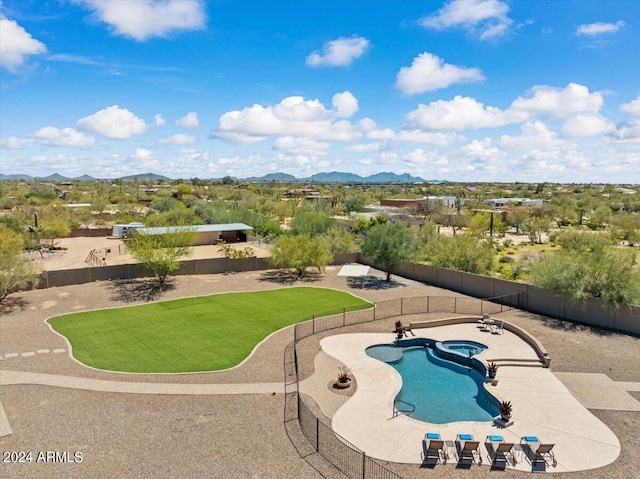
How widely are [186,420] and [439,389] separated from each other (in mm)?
11044

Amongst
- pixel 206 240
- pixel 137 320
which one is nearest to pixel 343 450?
pixel 137 320

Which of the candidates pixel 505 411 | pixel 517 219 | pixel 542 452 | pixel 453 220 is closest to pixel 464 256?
pixel 505 411

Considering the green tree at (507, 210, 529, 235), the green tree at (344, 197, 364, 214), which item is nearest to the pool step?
the green tree at (507, 210, 529, 235)

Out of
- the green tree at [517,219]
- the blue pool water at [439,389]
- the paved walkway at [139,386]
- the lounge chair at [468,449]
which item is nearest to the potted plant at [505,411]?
the blue pool water at [439,389]

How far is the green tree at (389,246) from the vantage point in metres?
39.6

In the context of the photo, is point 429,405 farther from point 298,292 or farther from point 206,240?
point 206,240

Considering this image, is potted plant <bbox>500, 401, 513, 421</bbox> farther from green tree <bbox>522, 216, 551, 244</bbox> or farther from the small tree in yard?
green tree <bbox>522, 216, 551, 244</bbox>

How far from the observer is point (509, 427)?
658 inches

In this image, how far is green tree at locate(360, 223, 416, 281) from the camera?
3956 cm

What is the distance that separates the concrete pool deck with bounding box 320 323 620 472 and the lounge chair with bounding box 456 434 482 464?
216 mm

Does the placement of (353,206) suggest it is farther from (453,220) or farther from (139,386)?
(139,386)

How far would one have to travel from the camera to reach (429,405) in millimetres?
19062

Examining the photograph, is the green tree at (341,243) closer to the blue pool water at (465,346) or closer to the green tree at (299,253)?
the green tree at (299,253)

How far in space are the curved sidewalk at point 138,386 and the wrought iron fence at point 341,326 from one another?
1.45m
